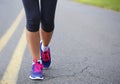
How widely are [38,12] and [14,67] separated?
103 centimetres

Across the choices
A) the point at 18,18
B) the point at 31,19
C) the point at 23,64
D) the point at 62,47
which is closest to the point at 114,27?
the point at 18,18

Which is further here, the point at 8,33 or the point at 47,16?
the point at 8,33

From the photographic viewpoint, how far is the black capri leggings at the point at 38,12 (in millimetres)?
4383

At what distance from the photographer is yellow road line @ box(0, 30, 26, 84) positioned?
4.45 metres

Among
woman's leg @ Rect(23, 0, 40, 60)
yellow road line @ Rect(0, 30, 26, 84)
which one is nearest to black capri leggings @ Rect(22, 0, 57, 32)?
woman's leg @ Rect(23, 0, 40, 60)

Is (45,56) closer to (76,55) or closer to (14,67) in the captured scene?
(14,67)

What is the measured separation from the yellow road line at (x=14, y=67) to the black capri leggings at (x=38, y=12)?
0.62 metres

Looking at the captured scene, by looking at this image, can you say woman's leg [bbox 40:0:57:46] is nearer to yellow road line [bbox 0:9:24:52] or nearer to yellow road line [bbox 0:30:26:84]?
yellow road line [bbox 0:30:26:84]

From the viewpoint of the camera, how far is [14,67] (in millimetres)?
5094

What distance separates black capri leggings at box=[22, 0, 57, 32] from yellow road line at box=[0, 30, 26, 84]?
0.62m

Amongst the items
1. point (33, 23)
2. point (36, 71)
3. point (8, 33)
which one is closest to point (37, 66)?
point (36, 71)

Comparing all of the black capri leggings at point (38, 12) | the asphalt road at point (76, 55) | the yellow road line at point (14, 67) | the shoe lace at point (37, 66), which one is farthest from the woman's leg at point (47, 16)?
the yellow road line at point (14, 67)

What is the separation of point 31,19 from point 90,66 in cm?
133

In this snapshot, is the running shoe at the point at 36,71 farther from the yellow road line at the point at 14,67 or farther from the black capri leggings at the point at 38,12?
the black capri leggings at the point at 38,12
